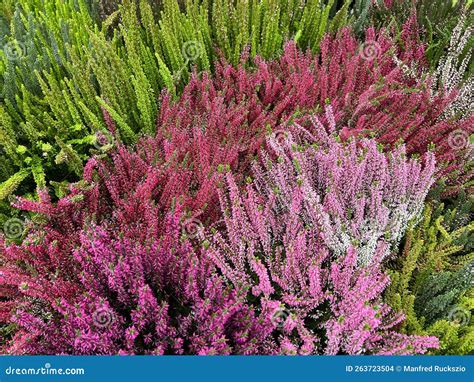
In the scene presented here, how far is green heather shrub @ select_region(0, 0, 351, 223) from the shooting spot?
1543 millimetres

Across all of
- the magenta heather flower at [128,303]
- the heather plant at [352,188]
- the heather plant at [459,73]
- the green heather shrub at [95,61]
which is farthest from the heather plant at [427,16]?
the magenta heather flower at [128,303]

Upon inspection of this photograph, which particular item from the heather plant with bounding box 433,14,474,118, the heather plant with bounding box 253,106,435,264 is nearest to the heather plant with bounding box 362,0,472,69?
the heather plant with bounding box 433,14,474,118

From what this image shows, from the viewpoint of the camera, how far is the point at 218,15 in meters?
1.97

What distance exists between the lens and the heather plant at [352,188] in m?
1.25

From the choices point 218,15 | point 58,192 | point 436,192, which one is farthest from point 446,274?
point 218,15

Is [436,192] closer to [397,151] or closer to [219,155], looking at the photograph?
[397,151]

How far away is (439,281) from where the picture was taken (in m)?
1.25

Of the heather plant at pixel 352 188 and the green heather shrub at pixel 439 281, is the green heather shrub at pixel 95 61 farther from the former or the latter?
the green heather shrub at pixel 439 281

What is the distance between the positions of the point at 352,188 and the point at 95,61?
1.04 m

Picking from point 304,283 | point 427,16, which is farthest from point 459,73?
point 304,283

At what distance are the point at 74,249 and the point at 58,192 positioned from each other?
0.90ft

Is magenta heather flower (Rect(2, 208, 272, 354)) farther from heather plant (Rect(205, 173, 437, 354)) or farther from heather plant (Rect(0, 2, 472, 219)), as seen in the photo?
heather plant (Rect(0, 2, 472, 219))

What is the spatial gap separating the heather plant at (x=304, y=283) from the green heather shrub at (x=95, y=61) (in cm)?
58

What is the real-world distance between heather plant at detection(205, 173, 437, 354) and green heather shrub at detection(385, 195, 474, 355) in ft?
0.29
